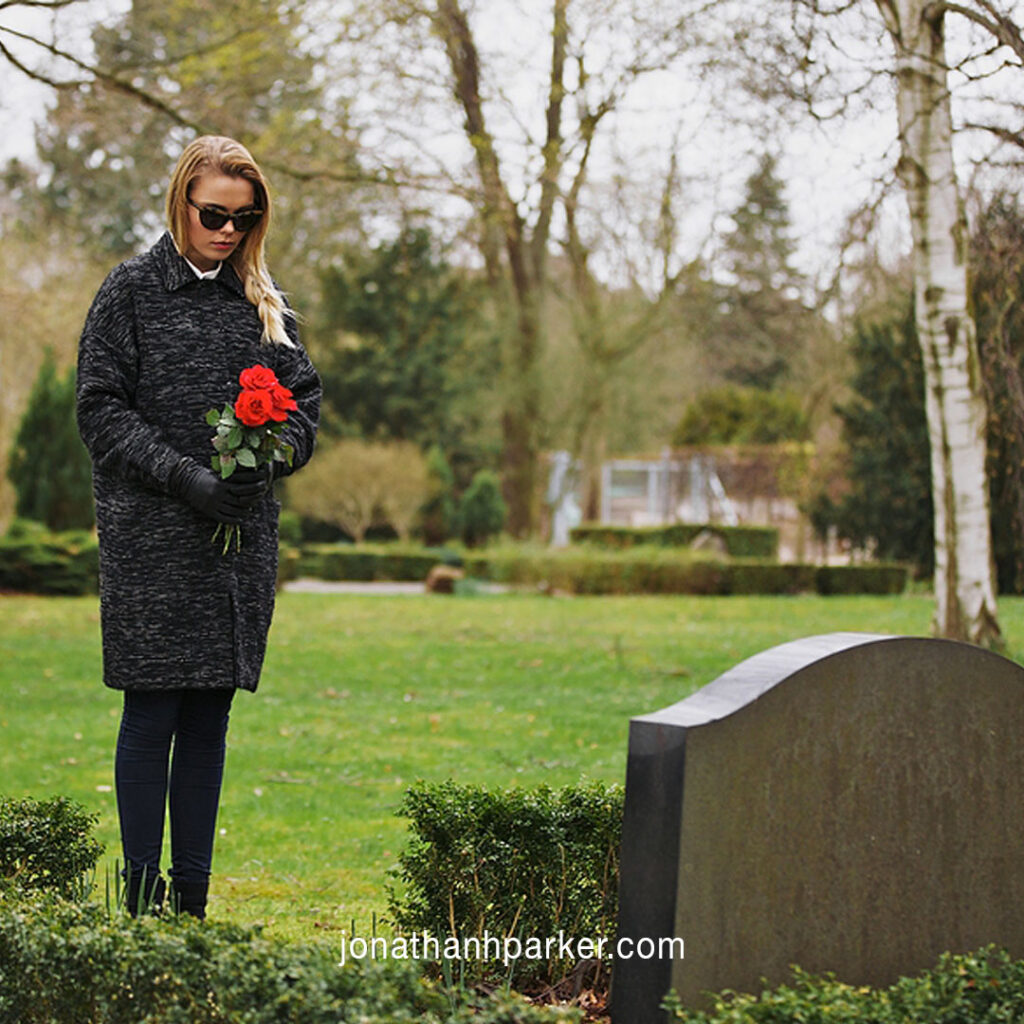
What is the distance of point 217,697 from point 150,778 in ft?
0.82

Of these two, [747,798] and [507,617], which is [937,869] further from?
[507,617]

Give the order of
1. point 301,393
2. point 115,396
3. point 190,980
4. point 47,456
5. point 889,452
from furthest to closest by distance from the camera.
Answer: point 889,452
point 47,456
point 301,393
point 115,396
point 190,980

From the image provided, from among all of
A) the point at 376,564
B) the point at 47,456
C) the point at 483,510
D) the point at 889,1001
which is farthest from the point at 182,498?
the point at 483,510

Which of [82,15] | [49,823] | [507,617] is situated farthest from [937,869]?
[507,617]

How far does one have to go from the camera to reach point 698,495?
29656 millimetres

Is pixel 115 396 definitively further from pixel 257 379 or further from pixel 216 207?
pixel 216 207

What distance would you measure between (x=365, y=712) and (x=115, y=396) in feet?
18.8

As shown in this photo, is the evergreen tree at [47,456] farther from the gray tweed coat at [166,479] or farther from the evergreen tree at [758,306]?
the gray tweed coat at [166,479]

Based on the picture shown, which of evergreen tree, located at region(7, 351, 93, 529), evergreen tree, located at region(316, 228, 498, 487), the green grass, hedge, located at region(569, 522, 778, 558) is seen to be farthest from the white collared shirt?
evergreen tree, located at region(316, 228, 498, 487)

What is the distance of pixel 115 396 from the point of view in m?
3.32

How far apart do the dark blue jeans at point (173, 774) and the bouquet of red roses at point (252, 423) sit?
488mm

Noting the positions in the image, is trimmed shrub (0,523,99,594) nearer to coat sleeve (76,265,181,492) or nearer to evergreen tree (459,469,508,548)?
evergreen tree (459,469,508,548)

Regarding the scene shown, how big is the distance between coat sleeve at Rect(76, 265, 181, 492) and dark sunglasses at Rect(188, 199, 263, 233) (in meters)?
0.24

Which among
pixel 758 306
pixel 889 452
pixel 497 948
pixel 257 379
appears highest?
pixel 758 306
